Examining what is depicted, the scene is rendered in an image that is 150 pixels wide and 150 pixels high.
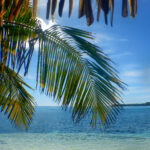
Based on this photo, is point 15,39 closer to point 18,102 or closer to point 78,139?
point 18,102

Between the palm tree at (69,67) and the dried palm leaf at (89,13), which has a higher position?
the dried palm leaf at (89,13)

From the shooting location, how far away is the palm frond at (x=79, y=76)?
2471 mm

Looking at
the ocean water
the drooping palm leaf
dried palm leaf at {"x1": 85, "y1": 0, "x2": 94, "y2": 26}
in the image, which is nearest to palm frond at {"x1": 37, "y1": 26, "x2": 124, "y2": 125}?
the drooping palm leaf

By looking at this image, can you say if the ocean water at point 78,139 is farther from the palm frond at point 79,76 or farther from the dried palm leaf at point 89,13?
the dried palm leaf at point 89,13

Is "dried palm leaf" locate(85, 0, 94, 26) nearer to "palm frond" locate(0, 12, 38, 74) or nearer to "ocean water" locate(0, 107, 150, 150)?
"palm frond" locate(0, 12, 38, 74)

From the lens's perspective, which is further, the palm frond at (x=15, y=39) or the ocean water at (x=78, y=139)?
the ocean water at (x=78, y=139)

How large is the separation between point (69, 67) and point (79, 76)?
16 centimetres

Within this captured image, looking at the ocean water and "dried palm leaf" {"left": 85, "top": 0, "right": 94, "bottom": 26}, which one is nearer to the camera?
"dried palm leaf" {"left": 85, "top": 0, "right": 94, "bottom": 26}

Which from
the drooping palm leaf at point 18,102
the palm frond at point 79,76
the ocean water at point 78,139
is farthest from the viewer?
the ocean water at point 78,139

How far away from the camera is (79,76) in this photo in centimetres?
259

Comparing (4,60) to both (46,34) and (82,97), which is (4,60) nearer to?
(46,34)

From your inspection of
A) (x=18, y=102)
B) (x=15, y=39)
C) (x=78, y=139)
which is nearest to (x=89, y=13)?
(x=15, y=39)

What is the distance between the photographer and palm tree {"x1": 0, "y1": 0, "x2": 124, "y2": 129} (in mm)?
2477

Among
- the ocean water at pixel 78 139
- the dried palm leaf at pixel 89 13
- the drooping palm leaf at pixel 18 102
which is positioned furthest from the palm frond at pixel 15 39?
the ocean water at pixel 78 139
